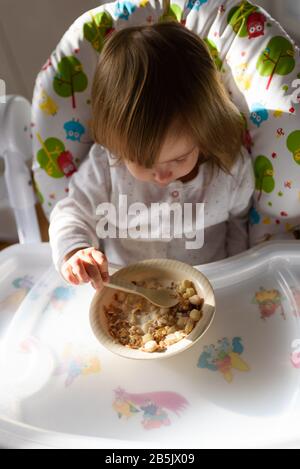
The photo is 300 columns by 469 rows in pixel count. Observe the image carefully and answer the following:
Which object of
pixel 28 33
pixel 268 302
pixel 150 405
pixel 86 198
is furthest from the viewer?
pixel 28 33

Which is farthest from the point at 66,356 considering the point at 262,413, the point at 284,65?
the point at 284,65

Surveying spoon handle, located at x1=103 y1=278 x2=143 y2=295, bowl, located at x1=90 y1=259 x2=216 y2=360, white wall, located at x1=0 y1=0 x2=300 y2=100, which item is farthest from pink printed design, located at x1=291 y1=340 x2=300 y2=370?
white wall, located at x1=0 y1=0 x2=300 y2=100

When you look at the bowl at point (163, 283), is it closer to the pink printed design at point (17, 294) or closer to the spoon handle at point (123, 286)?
the spoon handle at point (123, 286)

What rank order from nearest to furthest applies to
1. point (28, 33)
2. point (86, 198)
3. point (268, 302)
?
point (268, 302) → point (86, 198) → point (28, 33)

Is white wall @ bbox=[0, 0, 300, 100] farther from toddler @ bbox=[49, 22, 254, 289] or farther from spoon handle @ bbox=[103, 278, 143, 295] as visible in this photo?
spoon handle @ bbox=[103, 278, 143, 295]

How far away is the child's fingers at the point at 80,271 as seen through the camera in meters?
0.79

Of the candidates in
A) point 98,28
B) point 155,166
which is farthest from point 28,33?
point 155,166

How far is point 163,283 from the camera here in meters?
0.84

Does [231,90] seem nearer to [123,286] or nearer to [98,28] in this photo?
[98,28]

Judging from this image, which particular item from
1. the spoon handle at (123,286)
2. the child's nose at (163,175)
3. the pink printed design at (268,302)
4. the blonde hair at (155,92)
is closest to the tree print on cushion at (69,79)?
the blonde hair at (155,92)

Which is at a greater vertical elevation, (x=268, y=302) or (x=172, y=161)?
(x=172, y=161)

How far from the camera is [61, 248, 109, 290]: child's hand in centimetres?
79

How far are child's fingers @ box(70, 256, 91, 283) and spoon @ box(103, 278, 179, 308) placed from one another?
0.11ft
